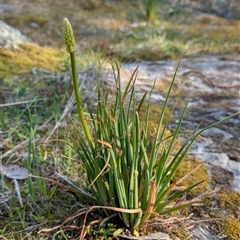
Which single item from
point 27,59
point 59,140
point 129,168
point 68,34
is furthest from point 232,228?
point 27,59

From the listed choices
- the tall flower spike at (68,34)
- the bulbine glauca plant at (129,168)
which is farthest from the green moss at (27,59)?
the tall flower spike at (68,34)

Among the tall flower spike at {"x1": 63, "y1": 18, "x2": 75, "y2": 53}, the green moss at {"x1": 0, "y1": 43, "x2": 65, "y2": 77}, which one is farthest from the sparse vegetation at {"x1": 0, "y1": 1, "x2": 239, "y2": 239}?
the tall flower spike at {"x1": 63, "y1": 18, "x2": 75, "y2": 53}

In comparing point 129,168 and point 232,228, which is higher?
point 129,168

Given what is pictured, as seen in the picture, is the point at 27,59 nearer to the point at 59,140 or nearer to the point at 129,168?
the point at 59,140

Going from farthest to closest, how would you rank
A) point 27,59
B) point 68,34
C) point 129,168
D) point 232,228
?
point 27,59 → point 232,228 → point 129,168 → point 68,34

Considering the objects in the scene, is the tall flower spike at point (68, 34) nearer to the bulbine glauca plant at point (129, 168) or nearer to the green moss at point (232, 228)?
the bulbine glauca plant at point (129, 168)

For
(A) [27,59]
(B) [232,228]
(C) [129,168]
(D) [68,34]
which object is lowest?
(B) [232,228]
